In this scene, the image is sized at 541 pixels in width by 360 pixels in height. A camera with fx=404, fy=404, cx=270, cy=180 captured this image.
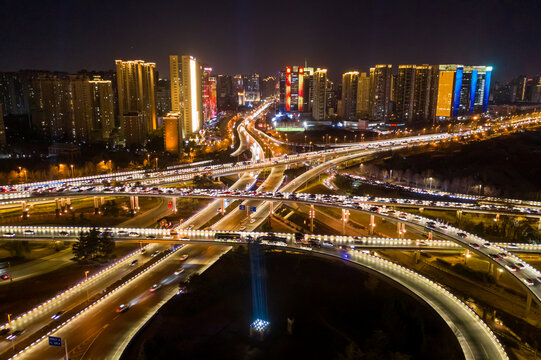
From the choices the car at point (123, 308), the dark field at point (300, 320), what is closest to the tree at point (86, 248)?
the car at point (123, 308)

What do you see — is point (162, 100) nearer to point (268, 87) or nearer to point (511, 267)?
point (511, 267)

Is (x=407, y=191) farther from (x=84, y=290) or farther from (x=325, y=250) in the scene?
(x=84, y=290)

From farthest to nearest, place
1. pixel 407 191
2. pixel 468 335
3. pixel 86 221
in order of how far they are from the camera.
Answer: pixel 407 191 < pixel 86 221 < pixel 468 335

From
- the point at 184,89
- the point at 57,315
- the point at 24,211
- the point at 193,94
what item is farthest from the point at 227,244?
the point at 193,94

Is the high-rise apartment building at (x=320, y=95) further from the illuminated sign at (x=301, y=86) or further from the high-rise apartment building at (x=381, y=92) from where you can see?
the high-rise apartment building at (x=381, y=92)

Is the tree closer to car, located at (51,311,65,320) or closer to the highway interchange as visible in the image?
the highway interchange

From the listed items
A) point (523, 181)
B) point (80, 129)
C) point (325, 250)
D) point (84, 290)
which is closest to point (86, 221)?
point (84, 290)
